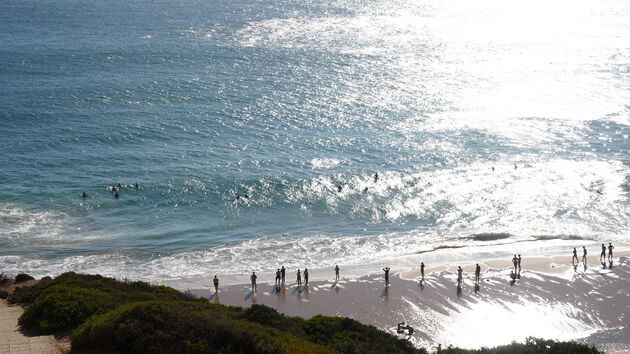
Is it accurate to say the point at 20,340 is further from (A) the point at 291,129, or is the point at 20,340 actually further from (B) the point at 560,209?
(A) the point at 291,129

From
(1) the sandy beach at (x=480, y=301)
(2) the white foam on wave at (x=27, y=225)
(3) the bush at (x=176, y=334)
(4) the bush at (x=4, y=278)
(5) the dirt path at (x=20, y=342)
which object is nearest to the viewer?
(3) the bush at (x=176, y=334)

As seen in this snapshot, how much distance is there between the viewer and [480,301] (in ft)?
94.4

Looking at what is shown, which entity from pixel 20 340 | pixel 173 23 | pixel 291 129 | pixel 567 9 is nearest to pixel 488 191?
pixel 291 129

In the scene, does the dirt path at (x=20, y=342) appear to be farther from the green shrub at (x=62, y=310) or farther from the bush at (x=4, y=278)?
the bush at (x=4, y=278)

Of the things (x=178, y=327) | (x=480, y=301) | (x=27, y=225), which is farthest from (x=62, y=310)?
(x=27, y=225)

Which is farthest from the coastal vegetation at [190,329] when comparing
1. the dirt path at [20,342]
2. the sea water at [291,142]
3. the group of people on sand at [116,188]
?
the group of people on sand at [116,188]

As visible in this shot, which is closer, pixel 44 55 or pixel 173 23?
pixel 44 55

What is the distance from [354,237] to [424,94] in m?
31.5

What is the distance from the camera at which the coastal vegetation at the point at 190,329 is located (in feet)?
53.7

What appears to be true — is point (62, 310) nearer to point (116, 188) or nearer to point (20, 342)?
point (20, 342)

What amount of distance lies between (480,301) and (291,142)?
91.7 feet

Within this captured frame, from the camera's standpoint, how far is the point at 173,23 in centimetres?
9469

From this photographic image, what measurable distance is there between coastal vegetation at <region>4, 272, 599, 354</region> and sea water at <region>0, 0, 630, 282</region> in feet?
38.4

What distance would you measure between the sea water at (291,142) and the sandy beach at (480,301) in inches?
140
